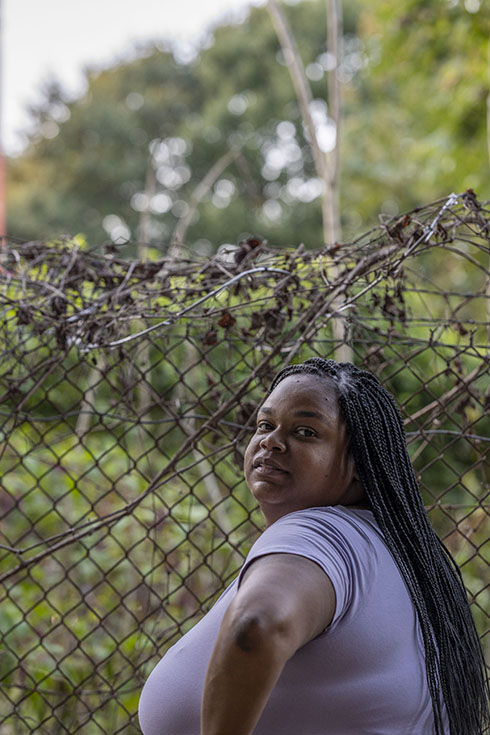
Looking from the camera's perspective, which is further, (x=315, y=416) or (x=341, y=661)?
(x=315, y=416)

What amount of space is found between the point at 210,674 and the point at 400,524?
0.44 metres

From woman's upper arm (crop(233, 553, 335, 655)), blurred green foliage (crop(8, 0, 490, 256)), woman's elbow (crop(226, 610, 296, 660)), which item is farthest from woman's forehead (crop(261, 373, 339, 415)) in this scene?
blurred green foliage (crop(8, 0, 490, 256))

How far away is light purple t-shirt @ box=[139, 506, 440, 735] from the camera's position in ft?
3.39

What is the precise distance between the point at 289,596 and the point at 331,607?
0.10 m

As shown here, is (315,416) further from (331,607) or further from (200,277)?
(200,277)

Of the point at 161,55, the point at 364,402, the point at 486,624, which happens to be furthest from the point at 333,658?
the point at 161,55

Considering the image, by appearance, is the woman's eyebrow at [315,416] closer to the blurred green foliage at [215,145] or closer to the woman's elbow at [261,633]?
the woman's elbow at [261,633]

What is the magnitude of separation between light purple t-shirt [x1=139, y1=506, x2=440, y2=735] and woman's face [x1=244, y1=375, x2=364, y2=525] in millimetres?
86

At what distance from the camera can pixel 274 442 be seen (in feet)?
4.12

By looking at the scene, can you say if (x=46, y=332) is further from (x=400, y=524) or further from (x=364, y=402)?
(x=400, y=524)

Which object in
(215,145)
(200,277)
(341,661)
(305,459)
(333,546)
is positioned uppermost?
(215,145)

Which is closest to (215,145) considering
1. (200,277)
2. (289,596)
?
(200,277)

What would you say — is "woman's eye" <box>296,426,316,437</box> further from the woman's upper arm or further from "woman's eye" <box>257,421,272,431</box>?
the woman's upper arm

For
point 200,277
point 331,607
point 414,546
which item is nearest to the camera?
point 331,607
